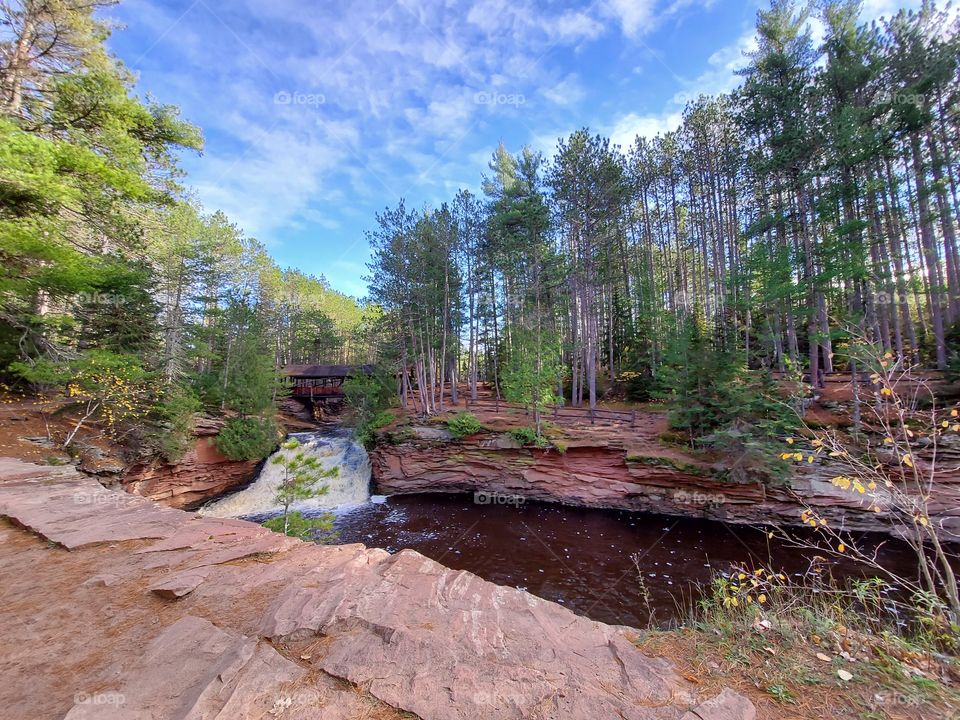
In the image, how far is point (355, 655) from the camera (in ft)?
7.39

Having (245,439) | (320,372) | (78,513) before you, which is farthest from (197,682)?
(320,372)

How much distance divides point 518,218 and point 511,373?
8051 millimetres

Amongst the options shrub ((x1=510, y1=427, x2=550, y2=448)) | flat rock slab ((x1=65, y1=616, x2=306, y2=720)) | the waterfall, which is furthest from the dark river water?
flat rock slab ((x1=65, y1=616, x2=306, y2=720))

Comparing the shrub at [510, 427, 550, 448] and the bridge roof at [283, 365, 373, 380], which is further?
the bridge roof at [283, 365, 373, 380]

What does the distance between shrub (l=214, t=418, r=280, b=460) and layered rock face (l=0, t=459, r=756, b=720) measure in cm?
1260

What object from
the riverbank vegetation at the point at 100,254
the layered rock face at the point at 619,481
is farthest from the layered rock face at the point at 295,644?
the layered rock face at the point at 619,481

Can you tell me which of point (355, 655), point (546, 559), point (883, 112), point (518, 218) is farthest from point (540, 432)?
point (883, 112)

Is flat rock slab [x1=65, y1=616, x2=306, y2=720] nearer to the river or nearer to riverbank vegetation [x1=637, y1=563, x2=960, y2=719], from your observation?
riverbank vegetation [x1=637, y1=563, x2=960, y2=719]

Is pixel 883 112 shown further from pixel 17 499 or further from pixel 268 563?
pixel 17 499

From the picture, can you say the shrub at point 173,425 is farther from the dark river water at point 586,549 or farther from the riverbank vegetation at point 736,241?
the riverbank vegetation at point 736,241

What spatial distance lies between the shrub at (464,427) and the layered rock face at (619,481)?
0.37 metres

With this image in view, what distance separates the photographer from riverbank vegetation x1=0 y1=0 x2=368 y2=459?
27.2ft

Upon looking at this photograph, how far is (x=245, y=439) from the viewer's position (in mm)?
15797

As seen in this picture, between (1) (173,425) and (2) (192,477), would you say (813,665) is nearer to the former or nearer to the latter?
(1) (173,425)
